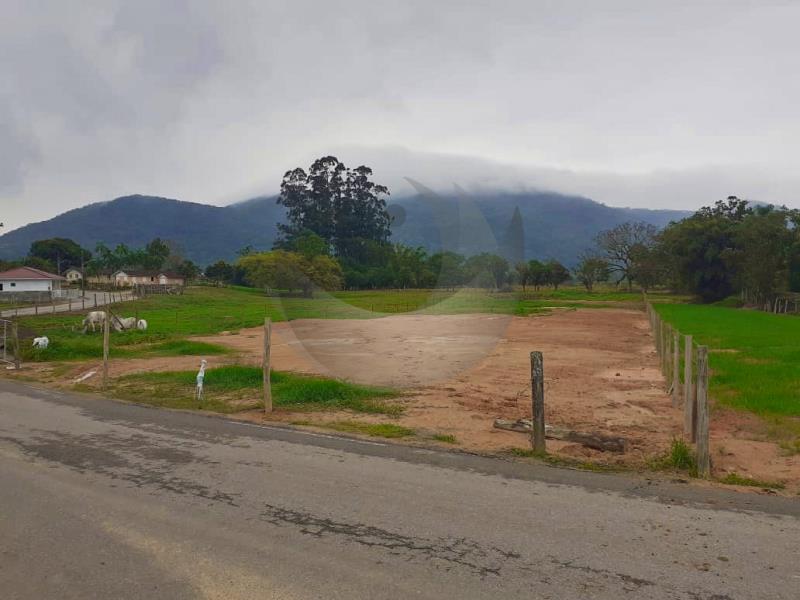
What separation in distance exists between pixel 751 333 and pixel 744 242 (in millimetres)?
30747

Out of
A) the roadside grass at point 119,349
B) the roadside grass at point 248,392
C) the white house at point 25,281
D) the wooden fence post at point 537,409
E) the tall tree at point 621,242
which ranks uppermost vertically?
the tall tree at point 621,242

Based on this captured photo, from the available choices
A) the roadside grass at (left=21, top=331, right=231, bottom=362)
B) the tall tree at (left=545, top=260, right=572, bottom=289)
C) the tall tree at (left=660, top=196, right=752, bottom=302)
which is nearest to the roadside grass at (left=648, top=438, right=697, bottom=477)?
the roadside grass at (left=21, top=331, right=231, bottom=362)

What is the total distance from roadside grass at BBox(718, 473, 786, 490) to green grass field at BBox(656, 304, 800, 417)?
15.1 ft

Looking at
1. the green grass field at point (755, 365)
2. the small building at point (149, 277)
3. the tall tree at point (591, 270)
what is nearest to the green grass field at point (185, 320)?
the green grass field at point (755, 365)

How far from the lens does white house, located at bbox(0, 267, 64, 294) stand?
63.7 metres

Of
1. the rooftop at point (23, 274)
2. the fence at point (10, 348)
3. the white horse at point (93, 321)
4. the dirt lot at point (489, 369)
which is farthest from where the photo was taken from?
the rooftop at point (23, 274)

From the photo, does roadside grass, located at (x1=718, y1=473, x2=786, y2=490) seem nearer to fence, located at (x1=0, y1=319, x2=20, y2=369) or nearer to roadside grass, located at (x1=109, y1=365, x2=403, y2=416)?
roadside grass, located at (x1=109, y1=365, x2=403, y2=416)

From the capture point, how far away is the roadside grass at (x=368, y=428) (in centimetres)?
895

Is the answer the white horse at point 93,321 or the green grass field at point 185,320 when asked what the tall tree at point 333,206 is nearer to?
the green grass field at point 185,320

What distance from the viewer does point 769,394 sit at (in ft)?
39.8

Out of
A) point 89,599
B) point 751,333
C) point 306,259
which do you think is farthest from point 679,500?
point 306,259

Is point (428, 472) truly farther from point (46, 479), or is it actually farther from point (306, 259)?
point (306, 259)

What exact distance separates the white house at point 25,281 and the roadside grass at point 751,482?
7138 centimetres

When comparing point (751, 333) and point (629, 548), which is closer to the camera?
point (629, 548)
